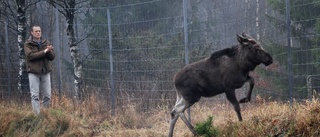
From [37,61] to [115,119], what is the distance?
233 centimetres

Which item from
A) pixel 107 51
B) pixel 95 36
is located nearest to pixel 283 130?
pixel 107 51

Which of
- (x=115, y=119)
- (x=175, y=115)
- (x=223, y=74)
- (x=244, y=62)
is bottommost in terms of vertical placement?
(x=115, y=119)

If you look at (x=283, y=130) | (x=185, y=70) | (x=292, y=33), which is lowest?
(x=283, y=130)

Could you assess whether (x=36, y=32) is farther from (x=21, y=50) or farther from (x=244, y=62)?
(x=244, y=62)

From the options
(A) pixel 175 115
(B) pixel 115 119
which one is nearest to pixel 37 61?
(B) pixel 115 119

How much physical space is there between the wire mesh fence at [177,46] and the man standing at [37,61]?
1757 mm

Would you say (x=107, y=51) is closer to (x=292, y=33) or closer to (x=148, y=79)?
(x=148, y=79)

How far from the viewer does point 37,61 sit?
1072 centimetres

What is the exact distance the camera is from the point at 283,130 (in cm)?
696

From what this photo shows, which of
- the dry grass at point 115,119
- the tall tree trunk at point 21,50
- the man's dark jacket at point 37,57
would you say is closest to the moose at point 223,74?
the dry grass at point 115,119

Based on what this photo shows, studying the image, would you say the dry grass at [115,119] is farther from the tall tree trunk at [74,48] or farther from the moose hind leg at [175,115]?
the tall tree trunk at [74,48]

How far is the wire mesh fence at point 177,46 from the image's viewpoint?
34.8ft

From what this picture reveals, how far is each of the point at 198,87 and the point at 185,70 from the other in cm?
43

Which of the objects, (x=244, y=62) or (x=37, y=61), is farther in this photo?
(x=37, y=61)
